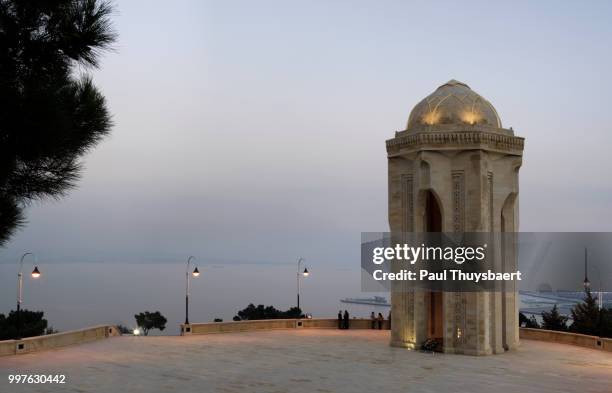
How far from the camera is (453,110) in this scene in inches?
1151

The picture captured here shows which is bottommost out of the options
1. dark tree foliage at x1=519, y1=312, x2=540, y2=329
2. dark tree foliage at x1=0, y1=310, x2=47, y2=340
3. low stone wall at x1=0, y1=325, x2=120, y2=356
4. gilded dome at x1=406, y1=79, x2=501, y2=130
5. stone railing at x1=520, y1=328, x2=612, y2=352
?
dark tree foliage at x1=0, y1=310, x2=47, y2=340

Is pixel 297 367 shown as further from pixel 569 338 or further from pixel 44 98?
pixel 569 338

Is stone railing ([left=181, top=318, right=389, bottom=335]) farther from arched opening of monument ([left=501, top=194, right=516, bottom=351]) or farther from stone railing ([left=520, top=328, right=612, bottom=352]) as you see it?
arched opening of monument ([left=501, top=194, right=516, bottom=351])

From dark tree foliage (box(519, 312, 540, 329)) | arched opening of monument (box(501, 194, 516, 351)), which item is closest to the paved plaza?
arched opening of monument (box(501, 194, 516, 351))

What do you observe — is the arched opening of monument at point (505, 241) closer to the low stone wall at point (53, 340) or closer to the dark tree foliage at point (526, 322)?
the dark tree foliage at point (526, 322)

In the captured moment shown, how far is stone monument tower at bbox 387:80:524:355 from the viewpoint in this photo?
28.0 meters

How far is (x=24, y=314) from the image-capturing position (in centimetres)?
5394

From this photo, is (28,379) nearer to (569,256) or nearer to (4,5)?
(4,5)

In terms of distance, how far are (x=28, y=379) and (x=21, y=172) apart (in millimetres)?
8541

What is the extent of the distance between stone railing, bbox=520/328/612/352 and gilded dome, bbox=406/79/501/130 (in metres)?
11.3

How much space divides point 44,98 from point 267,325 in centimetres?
2496

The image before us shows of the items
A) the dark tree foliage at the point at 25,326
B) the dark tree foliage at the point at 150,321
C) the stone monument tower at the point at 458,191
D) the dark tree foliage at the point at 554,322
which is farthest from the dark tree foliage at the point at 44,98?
the dark tree foliage at the point at 150,321

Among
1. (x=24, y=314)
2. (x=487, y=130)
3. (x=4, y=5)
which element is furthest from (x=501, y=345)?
(x=24, y=314)

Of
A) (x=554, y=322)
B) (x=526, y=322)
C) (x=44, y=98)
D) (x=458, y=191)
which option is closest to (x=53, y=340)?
(x=44, y=98)
